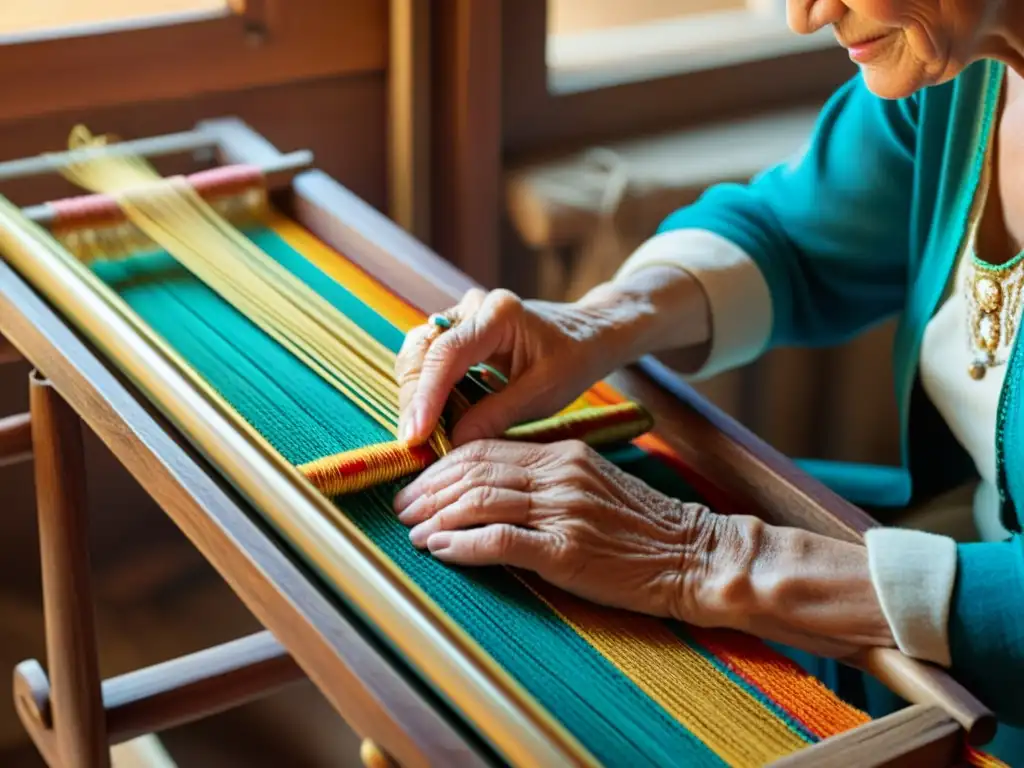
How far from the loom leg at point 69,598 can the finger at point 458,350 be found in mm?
369

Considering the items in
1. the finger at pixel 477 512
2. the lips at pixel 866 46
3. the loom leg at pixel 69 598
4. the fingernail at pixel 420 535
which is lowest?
the loom leg at pixel 69 598

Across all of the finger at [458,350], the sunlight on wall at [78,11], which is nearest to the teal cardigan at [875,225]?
the finger at [458,350]

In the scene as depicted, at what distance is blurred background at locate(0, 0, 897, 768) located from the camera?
1727 millimetres

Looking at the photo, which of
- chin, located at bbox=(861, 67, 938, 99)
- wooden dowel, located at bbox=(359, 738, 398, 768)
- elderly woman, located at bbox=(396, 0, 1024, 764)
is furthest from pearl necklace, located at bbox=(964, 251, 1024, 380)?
wooden dowel, located at bbox=(359, 738, 398, 768)

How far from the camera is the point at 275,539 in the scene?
3.03 ft

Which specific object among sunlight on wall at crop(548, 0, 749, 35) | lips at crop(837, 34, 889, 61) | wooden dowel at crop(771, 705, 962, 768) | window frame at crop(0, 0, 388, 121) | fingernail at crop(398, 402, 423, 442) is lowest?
wooden dowel at crop(771, 705, 962, 768)

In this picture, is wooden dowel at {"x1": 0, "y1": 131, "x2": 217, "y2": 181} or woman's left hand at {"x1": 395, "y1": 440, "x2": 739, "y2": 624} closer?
woman's left hand at {"x1": 395, "y1": 440, "x2": 739, "y2": 624}

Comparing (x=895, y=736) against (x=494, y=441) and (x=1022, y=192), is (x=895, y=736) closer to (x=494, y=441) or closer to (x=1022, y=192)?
(x=494, y=441)

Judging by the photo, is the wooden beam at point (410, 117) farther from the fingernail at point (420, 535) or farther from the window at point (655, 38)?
the fingernail at point (420, 535)

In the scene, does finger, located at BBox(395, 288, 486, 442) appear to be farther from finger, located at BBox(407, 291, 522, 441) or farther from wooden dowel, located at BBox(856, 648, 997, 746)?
wooden dowel, located at BBox(856, 648, 997, 746)

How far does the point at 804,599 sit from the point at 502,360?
0.34 m

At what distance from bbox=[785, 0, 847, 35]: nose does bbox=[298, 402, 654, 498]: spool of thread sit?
0.34 m

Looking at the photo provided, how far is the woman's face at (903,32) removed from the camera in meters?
0.97

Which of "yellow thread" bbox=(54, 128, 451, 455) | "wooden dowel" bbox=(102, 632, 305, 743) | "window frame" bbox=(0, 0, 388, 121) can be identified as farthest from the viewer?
"window frame" bbox=(0, 0, 388, 121)
